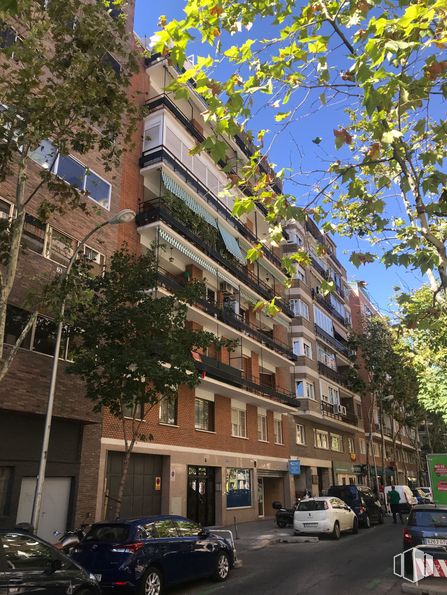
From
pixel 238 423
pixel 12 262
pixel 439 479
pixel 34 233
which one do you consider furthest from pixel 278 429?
pixel 12 262

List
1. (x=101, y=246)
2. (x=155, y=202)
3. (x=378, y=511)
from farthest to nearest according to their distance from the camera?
(x=378, y=511)
(x=155, y=202)
(x=101, y=246)

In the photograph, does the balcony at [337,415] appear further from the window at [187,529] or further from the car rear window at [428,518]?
the window at [187,529]

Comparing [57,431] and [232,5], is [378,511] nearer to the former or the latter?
[57,431]

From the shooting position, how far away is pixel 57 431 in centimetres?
1530

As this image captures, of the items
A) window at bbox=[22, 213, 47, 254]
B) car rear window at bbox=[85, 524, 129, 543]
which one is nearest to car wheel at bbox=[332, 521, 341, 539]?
car rear window at bbox=[85, 524, 129, 543]

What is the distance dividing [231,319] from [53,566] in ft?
64.7

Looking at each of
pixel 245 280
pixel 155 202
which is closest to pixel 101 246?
pixel 155 202

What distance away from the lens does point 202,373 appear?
838 inches

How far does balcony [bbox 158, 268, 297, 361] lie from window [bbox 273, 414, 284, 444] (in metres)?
3.87

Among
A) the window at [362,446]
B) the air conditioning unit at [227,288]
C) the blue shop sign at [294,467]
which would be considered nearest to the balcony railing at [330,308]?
the window at [362,446]

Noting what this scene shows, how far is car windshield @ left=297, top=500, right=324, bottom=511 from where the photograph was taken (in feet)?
61.9

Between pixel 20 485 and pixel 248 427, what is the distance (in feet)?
52.4

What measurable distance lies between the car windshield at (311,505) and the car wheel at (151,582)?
1106 cm

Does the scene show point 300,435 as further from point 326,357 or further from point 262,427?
point 326,357
